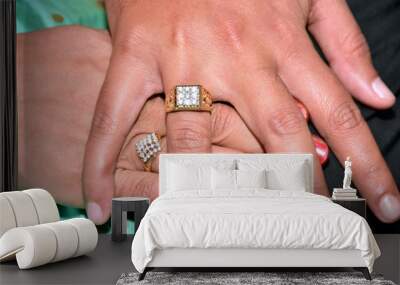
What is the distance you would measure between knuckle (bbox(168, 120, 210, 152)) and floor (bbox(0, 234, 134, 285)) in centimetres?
96

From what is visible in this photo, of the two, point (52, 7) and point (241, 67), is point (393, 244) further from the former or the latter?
point (52, 7)

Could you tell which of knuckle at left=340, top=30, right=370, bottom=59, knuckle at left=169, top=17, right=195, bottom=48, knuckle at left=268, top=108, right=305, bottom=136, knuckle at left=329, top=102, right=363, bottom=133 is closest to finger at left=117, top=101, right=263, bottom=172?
knuckle at left=268, top=108, right=305, bottom=136

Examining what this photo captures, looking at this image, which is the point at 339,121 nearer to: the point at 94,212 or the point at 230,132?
the point at 230,132

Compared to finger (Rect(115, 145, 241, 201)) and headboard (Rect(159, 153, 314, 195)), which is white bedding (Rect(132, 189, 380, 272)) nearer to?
headboard (Rect(159, 153, 314, 195))

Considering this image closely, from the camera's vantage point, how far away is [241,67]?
4.97 metres

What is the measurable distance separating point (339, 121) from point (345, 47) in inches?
24.7

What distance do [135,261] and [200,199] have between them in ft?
2.20

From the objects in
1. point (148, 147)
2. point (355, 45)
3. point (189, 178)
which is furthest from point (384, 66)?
point (148, 147)

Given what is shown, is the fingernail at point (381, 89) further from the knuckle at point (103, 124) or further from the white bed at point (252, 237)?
the knuckle at point (103, 124)

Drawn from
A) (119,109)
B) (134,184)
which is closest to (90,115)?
(119,109)

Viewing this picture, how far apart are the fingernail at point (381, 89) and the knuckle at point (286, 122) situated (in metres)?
0.73

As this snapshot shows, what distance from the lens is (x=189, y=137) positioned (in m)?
4.97

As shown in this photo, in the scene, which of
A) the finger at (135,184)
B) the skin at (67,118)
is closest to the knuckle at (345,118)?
the skin at (67,118)

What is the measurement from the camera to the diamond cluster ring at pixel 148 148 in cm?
512
